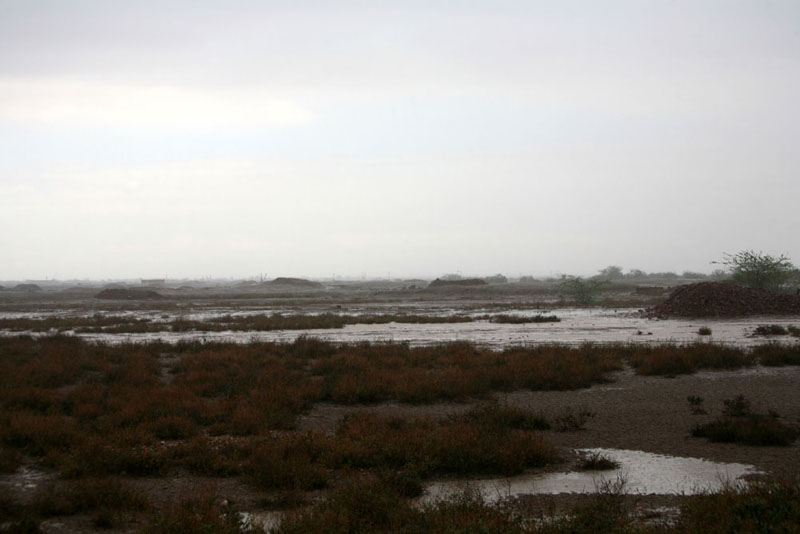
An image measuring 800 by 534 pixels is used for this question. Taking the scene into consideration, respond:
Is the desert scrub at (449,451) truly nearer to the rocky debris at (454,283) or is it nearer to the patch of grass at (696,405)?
the patch of grass at (696,405)

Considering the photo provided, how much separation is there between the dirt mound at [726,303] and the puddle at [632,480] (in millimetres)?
33478

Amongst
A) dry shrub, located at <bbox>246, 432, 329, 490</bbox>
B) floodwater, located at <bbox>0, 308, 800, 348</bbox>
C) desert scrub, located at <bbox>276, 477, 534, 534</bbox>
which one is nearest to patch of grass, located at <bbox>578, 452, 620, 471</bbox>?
desert scrub, located at <bbox>276, 477, 534, 534</bbox>

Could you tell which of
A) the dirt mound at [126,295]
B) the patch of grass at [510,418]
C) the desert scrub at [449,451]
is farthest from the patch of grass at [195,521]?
the dirt mound at [126,295]

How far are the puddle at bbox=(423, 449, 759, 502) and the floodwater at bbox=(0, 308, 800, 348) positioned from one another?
15.9 meters

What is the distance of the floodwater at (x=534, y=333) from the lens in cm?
2750

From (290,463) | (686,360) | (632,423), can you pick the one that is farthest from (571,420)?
(686,360)

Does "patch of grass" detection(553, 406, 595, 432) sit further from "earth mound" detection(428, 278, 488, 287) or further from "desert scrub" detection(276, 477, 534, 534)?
"earth mound" detection(428, 278, 488, 287)

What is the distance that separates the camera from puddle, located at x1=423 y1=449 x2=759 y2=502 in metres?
8.44

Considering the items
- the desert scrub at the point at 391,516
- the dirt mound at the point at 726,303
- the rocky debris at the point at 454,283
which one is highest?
the rocky debris at the point at 454,283

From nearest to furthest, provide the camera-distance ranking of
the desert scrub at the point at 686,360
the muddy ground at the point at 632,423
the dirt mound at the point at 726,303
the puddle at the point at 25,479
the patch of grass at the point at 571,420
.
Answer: the muddy ground at the point at 632,423, the puddle at the point at 25,479, the patch of grass at the point at 571,420, the desert scrub at the point at 686,360, the dirt mound at the point at 726,303

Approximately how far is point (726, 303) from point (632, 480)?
36.6 meters

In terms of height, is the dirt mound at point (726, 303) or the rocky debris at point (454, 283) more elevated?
the rocky debris at point (454, 283)

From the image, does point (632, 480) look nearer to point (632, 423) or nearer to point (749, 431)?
point (749, 431)

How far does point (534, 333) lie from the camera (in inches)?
1238
